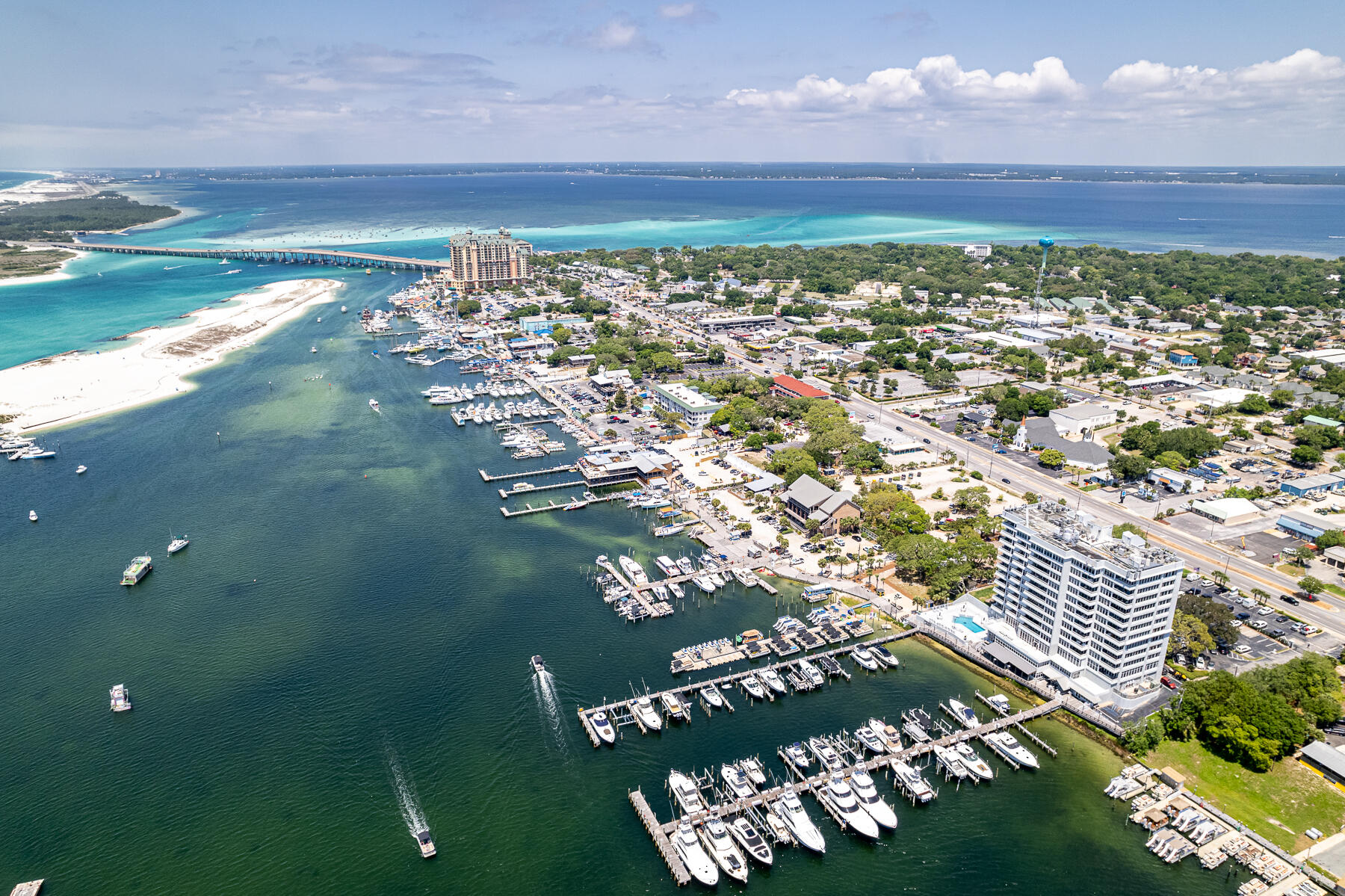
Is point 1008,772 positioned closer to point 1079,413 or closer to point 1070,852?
point 1070,852

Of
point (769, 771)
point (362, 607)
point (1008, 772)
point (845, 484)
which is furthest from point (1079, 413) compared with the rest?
point (362, 607)

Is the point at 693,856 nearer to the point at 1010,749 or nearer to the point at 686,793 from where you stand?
the point at 686,793

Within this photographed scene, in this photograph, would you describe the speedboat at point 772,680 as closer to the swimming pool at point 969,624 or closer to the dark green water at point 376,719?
the dark green water at point 376,719

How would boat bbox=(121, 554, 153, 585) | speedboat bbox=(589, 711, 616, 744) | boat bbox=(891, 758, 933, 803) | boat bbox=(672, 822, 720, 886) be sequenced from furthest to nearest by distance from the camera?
boat bbox=(121, 554, 153, 585) < speedboat bbox=(589, 711, 616, 744) < boat bbox=(891, 758, 933, 803) < boat bbox=(672, 822, 720, 886)

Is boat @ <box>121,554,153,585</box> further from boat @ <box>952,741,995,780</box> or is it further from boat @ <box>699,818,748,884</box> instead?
boat @ <box>952,741,995,780</box>

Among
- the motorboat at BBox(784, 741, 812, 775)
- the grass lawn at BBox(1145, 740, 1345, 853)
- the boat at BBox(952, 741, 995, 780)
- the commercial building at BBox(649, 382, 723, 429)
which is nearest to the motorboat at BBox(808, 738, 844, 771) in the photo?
the motorboat at BBox(784, 741, 812, 775)
